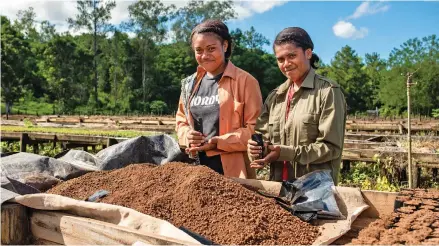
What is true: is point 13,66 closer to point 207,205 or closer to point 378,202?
point 207,205

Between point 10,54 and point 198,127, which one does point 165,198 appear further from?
point 10,54

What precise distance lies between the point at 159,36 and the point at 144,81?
156 inches

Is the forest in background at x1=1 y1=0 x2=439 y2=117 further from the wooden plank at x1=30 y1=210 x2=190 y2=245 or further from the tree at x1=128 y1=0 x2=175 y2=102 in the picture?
the wooden plank at x1=30 y1=210 x2=190 y2=245

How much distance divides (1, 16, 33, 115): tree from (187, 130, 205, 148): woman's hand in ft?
90.3

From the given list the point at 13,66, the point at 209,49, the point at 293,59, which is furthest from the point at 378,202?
the point at 13,66

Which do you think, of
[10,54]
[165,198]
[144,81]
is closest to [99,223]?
[165,198]

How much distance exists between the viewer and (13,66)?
1130 inches

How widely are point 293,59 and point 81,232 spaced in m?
1.28

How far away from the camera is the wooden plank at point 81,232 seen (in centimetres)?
144

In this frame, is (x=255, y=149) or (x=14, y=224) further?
(x=255, y=149)

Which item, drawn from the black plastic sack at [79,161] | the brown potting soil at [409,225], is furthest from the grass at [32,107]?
the brown potting soil at [409,225]

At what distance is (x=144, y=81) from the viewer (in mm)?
34938

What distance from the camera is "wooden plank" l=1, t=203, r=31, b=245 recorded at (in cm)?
179

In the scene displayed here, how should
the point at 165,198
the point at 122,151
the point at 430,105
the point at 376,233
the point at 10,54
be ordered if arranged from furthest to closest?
the point at 430,105 < the point at 10,54 < the point at 122,151 < the point at 165,198 < the point at 376,233
